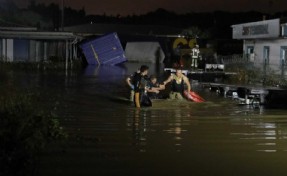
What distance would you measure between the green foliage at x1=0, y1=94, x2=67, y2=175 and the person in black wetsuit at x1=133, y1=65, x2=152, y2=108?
19.8 ft

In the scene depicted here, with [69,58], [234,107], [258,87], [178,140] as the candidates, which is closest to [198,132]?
[178,140]

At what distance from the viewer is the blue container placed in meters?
48.5

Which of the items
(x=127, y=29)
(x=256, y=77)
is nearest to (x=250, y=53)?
(x=256, y=77)

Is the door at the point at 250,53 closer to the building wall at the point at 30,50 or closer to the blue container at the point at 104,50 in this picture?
the building wall at the point at 30,50

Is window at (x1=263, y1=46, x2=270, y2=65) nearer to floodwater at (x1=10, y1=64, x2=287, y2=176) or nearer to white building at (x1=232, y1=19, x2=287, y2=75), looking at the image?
white building at (x1=232, y1=19, x2=287, y2=75)

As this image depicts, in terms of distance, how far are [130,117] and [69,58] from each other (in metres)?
32.0

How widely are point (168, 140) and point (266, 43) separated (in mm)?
21080

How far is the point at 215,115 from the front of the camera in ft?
52.9

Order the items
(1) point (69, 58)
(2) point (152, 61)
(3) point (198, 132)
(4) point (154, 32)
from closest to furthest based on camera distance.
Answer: (3) point (198, 132), (1) point (69, 58), (2) point (152, 61), (4) point (154, 32)

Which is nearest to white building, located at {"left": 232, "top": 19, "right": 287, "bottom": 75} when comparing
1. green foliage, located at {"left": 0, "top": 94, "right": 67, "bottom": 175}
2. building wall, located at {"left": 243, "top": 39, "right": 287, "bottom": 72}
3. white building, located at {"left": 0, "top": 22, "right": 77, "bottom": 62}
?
building wall, located at {"left": 243, "top": 39, "right": 287, "bottom": 72}

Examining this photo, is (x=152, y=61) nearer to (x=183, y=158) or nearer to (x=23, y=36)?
(x=23, y=36)

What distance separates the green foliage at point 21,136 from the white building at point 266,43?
16.3 meters

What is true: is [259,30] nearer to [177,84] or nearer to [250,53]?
[250,53]

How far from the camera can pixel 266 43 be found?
31391mm
